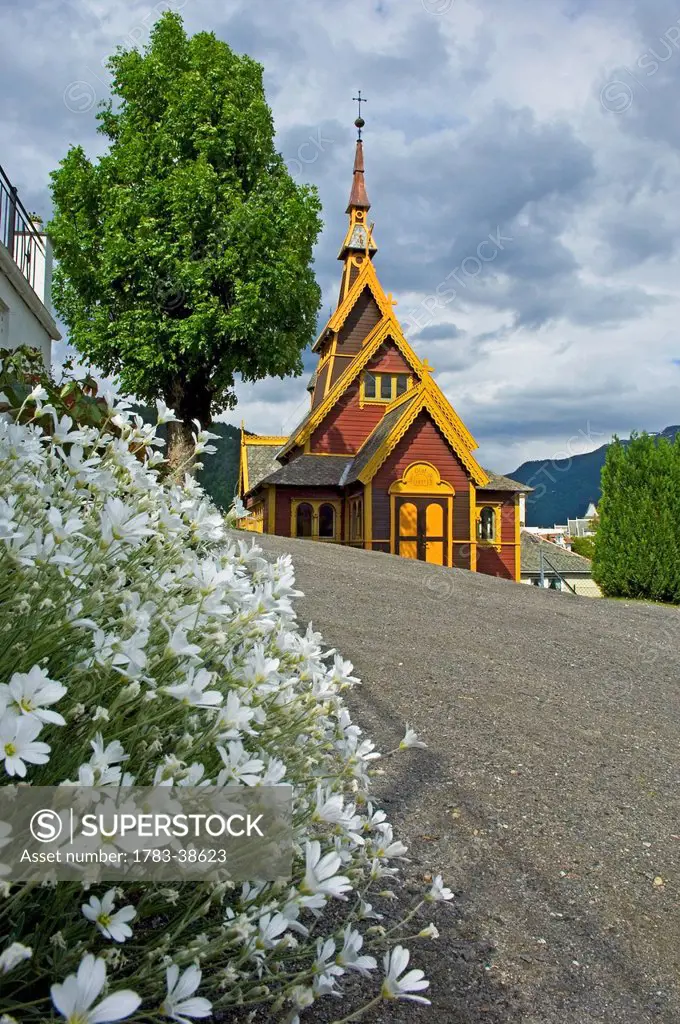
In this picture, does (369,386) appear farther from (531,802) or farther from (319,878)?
(319,878)

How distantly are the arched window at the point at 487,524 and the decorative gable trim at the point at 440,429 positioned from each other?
300 centimetres

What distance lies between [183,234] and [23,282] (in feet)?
21.5

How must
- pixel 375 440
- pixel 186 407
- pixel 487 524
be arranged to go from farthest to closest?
pixel 487 524
pixel 375 440
pixel 186 407

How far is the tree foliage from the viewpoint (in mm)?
20422

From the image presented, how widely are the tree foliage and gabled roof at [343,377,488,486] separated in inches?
159

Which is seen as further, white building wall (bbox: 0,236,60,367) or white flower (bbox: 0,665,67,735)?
white building wall (bbox: 0,236,60,367)

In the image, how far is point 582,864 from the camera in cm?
332

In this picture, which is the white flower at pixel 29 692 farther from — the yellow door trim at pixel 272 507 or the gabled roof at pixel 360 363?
the gabled roof at pixel 360 363

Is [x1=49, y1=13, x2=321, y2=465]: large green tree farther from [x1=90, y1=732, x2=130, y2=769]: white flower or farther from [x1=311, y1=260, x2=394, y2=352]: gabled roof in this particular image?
[x1=90, y1=732, x2=130, y2=769]: white flower

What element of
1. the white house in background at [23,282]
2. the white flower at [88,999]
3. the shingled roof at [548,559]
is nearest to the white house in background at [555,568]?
the shingled roof at [548,559]

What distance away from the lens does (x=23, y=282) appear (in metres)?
12.5

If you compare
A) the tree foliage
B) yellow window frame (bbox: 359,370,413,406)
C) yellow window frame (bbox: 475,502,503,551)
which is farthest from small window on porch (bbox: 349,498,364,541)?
the tree foliage

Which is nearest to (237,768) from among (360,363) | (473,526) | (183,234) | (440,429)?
(183,234)

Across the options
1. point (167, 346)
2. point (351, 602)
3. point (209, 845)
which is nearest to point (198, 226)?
point (167, 346)
